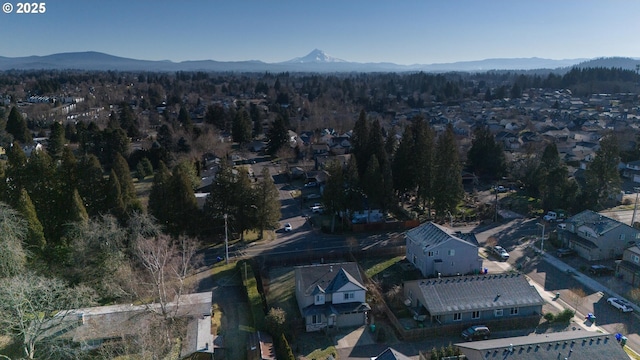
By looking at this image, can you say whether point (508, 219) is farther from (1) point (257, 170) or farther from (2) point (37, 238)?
(2) point (37, 238)

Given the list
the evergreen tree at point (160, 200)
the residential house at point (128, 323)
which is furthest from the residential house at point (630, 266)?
the evergreen tree at point (160, 200)

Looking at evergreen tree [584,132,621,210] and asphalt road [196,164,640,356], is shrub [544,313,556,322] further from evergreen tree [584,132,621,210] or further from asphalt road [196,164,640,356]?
evergreen tree [584,132,621,210]

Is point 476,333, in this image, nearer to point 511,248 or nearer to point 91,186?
point 511,248

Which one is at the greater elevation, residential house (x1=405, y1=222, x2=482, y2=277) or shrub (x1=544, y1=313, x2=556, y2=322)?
residential house (x1=405, y1=222, x2=482, y2=277)

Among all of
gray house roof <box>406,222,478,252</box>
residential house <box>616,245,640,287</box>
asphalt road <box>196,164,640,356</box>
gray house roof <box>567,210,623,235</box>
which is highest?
gray house roof <box>567,210,623,235</box>

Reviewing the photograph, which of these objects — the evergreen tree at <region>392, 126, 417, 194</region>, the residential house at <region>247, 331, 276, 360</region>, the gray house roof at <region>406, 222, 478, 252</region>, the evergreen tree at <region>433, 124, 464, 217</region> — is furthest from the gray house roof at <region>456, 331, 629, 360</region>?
the evergreen tree at <region>392, 126, 417, 194</region>

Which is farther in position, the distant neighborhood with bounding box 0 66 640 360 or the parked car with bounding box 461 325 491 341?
the parked car with bounding box 461 325 491 341

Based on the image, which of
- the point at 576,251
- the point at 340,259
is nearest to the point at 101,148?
the point at 340,259

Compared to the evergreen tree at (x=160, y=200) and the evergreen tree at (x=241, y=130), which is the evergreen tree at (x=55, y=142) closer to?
the evergreen tree at (x=241, y=130)
